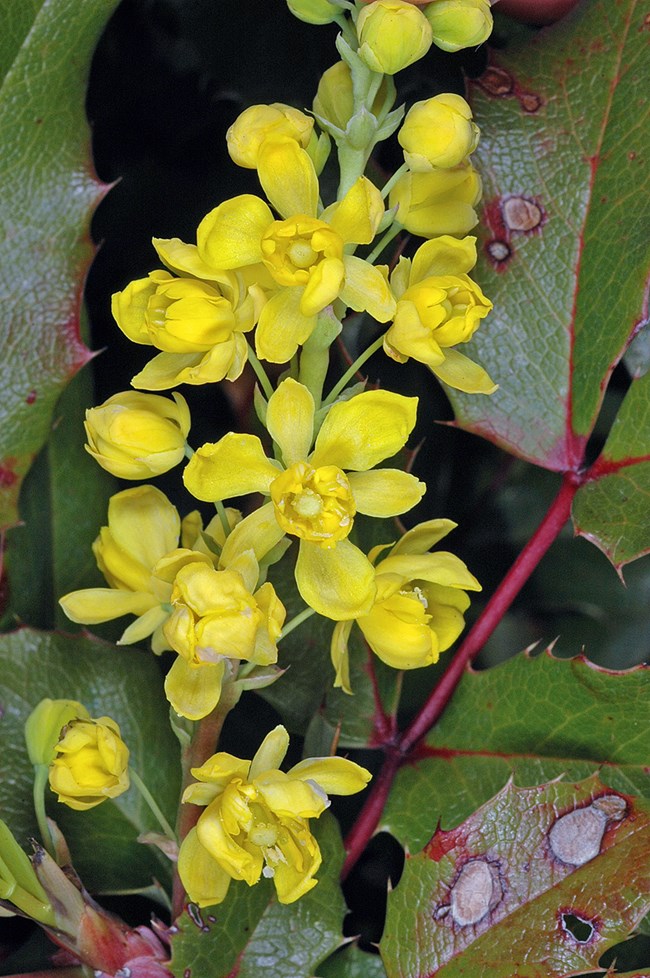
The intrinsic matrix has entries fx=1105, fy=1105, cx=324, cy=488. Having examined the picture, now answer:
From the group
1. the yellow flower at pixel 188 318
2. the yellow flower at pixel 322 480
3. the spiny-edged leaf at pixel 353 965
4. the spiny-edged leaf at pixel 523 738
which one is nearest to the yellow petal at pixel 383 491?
the yellow flower at pixel 322 480

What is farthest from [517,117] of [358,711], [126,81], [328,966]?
[328,966]

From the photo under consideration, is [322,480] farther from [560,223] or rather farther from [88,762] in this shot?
[560,223]

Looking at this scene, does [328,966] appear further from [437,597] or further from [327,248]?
[327,248]

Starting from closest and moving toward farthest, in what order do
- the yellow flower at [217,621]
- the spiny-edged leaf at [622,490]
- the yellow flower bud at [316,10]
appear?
the yellow flower at [217,621], the yellow flower bud at [316,10], the spiny-edged leaf at [622,490]

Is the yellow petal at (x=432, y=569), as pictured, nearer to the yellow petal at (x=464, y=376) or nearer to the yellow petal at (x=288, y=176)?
the yellow petal at (x=464, y=376)

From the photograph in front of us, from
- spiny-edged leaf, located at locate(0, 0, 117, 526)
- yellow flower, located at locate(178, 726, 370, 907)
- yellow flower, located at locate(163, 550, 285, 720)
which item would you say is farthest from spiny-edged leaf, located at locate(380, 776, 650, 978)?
spiny-edged leaf, located at locate(0, 0, 117, 526)

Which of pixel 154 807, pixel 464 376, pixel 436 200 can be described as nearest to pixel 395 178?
pixel 436 200

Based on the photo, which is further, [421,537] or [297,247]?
[421,537]
